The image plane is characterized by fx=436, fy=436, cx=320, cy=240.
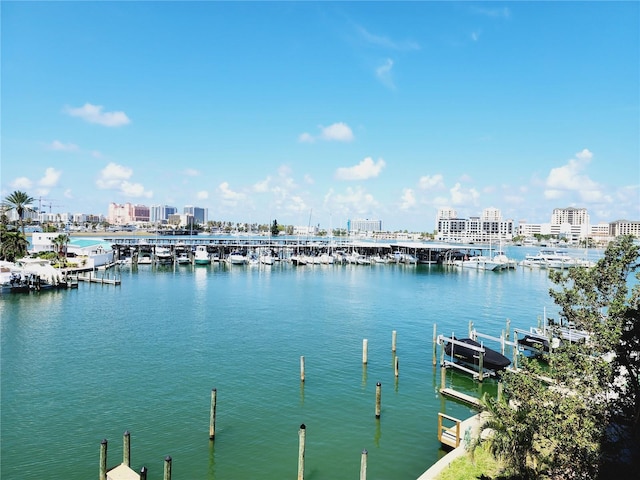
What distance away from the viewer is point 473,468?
55.5ft

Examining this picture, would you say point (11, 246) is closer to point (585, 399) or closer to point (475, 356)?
point (475, 356)

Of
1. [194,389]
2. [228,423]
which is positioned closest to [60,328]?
[194,389]

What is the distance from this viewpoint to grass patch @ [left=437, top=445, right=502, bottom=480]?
16.3m

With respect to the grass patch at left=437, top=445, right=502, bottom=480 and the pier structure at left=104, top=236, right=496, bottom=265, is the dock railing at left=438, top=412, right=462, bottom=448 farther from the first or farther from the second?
the pier structure at left=104, top=236, right=496, bottom=265

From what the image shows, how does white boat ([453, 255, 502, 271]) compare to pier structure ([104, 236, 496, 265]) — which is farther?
white boat ([453, 255, 502, 271])

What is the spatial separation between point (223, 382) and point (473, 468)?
17180 millimetres

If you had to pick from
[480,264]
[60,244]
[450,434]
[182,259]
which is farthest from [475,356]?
[480,264]

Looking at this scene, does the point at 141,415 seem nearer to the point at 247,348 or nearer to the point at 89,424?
the point at 89,424

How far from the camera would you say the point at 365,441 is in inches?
867

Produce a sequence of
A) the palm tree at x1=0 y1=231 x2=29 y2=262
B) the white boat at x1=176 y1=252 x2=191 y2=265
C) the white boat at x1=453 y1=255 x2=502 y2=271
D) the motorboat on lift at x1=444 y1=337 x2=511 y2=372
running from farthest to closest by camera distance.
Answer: the white boat at x1=453 y1=255 x2=502 y2=271
the white boat at x1=176 y1=252 x2=191 y2=265
the palm tree at x1=0 y1=231 x2=29 y2=262
the motorboat on lift at x1=444 y1=337 x2=511 y2=372

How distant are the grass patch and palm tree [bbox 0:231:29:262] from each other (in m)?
77.9

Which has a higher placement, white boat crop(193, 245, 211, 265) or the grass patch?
white boat crop(193, 245, 211, 265)

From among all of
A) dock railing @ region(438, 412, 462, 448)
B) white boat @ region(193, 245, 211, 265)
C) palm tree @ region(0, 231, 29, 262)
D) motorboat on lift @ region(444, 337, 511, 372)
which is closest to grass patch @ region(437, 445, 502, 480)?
dock railing @ region(438, 412, 462, 448)

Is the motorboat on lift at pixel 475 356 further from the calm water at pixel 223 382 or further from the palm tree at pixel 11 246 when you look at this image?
the palm tree at pixel 11 246
